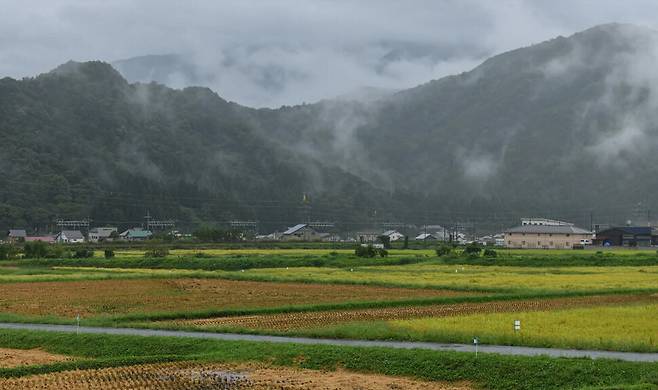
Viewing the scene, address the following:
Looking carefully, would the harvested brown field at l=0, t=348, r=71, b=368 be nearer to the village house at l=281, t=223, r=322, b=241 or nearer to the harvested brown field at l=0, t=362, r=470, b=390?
the harvested brown field at l=0, t=362, r=470, b=390

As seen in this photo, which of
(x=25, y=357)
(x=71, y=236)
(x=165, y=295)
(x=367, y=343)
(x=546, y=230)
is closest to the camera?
(x=25, y=357)

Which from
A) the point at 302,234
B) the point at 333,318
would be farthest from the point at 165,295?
the point at 302,234

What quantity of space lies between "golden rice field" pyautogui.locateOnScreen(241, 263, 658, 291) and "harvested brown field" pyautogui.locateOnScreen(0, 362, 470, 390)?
21859 millimetres

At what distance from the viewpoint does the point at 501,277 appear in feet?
155

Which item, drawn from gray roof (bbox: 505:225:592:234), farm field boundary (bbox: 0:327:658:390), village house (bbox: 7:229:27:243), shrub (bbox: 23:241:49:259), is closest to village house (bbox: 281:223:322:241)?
gray roof (bbox: 505:225:592:234)

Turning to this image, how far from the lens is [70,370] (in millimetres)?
19047

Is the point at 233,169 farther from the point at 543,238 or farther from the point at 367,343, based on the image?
the point at 367,343

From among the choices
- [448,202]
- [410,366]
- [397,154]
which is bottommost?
[410,366]

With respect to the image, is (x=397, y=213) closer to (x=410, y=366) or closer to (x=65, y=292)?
(x=65, y=292)

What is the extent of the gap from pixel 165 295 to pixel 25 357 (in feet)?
52.0

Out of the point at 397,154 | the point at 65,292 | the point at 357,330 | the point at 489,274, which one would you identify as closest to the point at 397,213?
the point at 397,154

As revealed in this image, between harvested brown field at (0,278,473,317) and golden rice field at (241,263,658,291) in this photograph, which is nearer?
→ harvested brown field at (0,278,473,317)

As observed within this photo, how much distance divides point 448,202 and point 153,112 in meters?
56.4

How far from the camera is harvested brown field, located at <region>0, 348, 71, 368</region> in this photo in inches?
779
